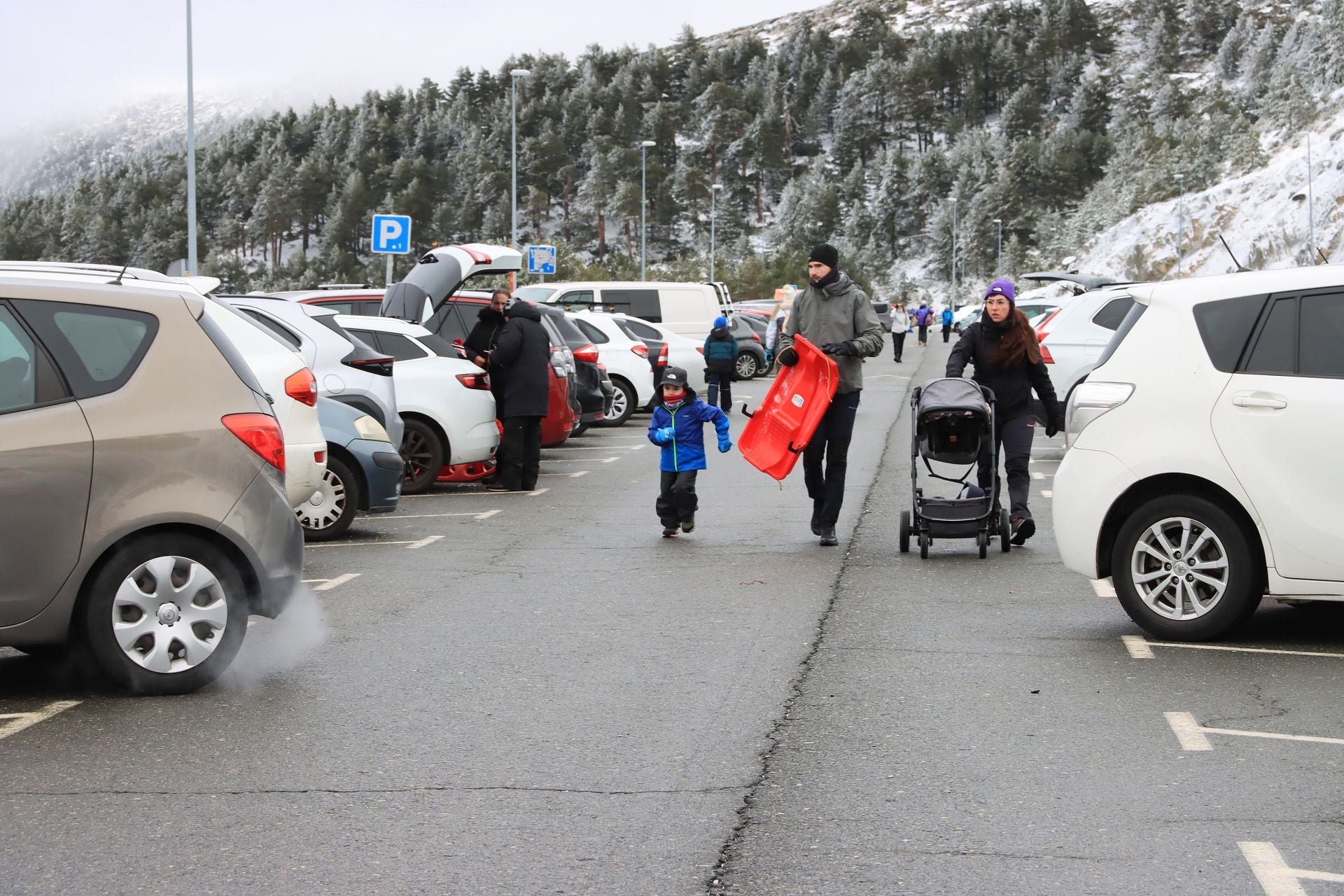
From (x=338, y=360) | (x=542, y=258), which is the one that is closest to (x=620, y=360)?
(x=338, y=360)

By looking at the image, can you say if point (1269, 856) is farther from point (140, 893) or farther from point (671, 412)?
point (671, 412)

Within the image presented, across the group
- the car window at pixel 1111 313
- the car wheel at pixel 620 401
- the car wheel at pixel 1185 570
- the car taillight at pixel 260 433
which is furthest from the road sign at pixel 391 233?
the car wheel at pixel 1185 570

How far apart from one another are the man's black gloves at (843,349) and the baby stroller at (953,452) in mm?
535

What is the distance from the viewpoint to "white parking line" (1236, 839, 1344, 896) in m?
4.19

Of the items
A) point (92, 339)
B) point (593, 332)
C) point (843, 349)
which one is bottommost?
point (593, 332)

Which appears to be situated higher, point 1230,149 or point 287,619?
point 1230,149

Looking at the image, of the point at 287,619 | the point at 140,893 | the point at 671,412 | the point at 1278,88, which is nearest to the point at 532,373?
the point at 671,412

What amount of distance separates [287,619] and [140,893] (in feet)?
13.4

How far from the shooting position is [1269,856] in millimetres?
4469

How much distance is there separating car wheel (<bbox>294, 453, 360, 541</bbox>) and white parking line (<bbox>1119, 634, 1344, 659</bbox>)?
588 centimetres

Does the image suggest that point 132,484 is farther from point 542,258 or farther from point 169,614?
point 542,258

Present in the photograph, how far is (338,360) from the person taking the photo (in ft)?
39.8

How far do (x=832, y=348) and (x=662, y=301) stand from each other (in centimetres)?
2121

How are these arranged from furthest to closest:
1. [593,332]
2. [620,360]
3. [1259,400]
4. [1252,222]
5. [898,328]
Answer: [1252,222]
[898,328]
[620,360]
[593,332]
[1259,400]
